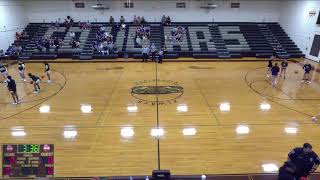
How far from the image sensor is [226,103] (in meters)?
12.4

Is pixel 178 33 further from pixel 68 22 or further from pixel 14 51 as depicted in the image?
pixel 14 51

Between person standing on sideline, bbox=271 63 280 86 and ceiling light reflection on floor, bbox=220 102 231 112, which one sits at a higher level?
person standing on sideline, bbox=271 63 280 86

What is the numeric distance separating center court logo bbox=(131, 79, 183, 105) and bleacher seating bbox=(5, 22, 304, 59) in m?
7.50

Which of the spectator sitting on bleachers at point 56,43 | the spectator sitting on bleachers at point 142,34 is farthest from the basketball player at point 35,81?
the spectator sitting on bleachers at point 142,34

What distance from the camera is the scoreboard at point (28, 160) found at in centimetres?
570

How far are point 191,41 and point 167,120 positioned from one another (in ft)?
48.5

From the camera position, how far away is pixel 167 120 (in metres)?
10.6

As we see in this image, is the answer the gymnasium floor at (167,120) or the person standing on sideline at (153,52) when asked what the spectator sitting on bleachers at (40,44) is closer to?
the gymnasium floor at (167,120)

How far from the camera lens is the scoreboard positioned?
5.70m

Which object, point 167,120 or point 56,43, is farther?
point 56,43

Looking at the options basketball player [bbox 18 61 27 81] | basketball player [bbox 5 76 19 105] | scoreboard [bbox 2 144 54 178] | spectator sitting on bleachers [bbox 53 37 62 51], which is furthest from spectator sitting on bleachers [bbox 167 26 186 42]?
scoreboard [bbox 2 144 54 178]

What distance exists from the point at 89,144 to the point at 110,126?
145cm

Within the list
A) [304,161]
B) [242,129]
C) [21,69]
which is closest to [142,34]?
[21,69]

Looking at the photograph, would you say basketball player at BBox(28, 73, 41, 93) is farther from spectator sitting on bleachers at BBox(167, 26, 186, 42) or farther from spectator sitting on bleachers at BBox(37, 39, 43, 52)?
spectator sitting on bleachers at BBox(167, 26, 186, 42)
